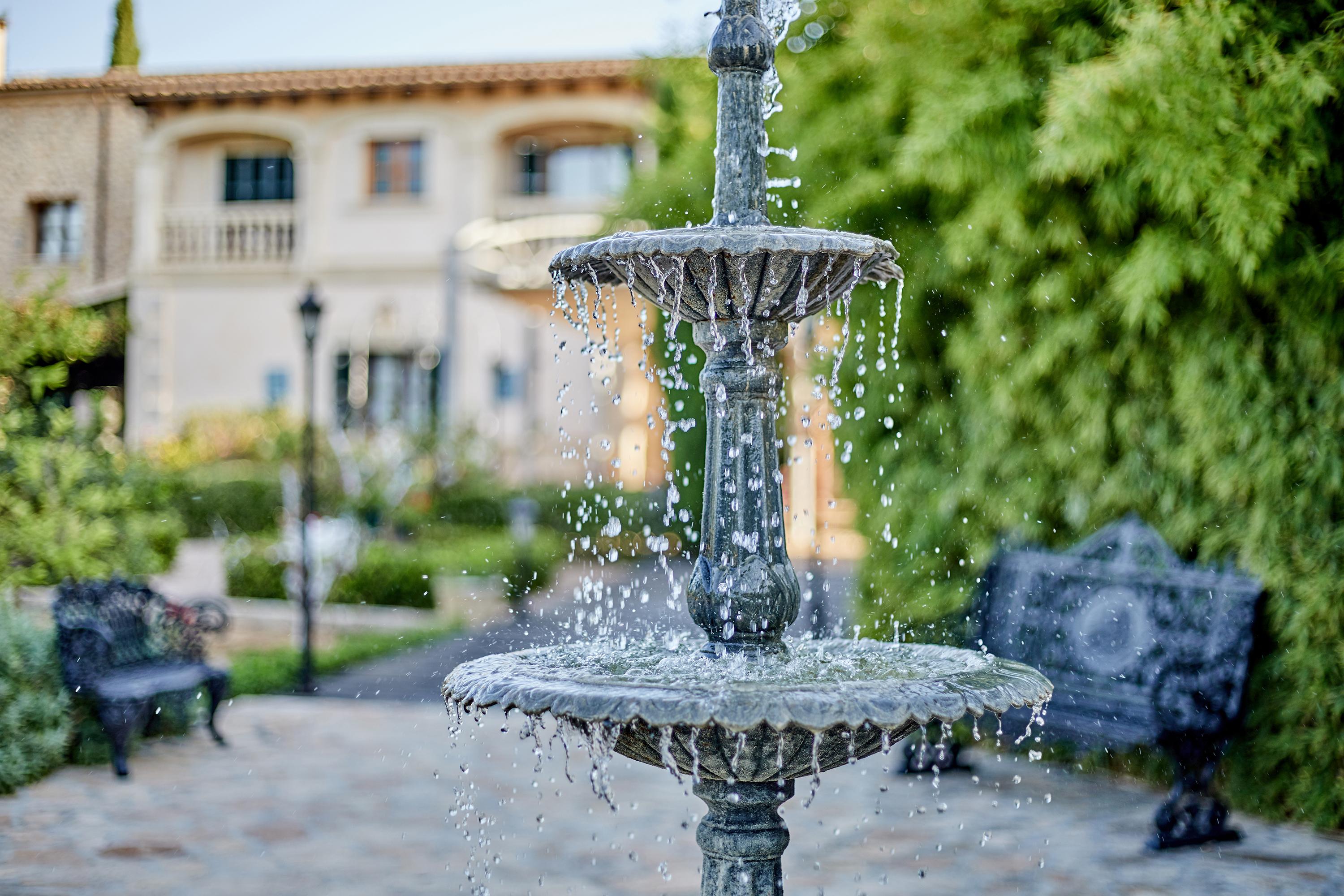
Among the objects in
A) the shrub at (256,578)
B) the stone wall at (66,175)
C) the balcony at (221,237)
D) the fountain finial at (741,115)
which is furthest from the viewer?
the balcony at (221,237)

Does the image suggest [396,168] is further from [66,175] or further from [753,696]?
[753,696]

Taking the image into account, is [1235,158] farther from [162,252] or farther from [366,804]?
[162,252]

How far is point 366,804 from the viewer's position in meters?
5.45

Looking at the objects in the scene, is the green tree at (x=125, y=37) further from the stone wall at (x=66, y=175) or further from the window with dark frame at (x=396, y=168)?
the window with dark frame at (x=396, y=168)

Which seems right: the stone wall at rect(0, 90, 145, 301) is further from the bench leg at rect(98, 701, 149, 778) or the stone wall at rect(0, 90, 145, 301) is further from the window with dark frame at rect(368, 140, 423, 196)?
the window with dark frame at rect(368, 140, 423, 196)

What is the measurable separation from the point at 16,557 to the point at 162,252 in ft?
43.3

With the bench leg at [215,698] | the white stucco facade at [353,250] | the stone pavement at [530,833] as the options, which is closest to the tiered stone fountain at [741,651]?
the stone pavement at [530,833]

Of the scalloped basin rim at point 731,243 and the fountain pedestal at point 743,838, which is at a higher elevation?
the scalloped basin rim at point 731,243

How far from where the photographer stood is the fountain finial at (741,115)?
3.37 metres

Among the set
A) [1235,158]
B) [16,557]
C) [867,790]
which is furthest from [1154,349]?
[16,557]

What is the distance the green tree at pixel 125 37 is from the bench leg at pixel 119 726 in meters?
3.92

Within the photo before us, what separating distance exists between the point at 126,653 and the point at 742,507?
15.1 feet

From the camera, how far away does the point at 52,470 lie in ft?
23.2

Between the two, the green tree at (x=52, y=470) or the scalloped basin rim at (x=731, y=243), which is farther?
the green tree at (x=52, y=470)
